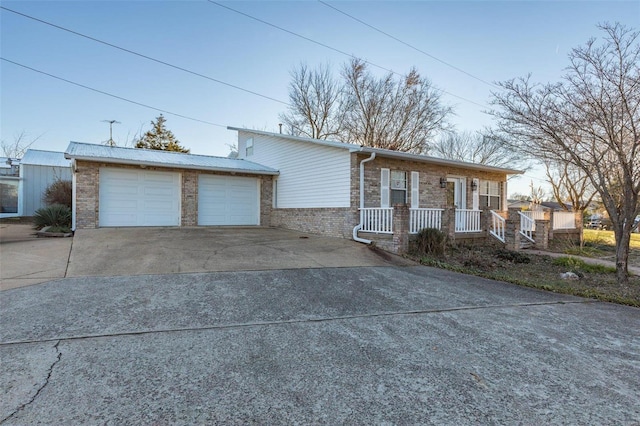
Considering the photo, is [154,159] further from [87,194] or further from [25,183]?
[25,183]

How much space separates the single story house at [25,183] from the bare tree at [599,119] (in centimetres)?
2076

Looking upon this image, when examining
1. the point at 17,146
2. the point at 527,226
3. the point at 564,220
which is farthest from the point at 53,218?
the point at 17,146

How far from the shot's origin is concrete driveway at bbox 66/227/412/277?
21.6 feet

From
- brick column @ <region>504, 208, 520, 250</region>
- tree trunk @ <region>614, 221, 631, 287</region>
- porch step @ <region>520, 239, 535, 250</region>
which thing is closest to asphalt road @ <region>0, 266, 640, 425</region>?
tree trunk @ <region>614, 221, 631, 287</region>

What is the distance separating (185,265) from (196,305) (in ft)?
7.93

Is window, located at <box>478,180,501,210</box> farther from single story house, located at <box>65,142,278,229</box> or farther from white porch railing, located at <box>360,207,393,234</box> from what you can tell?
single story house, located at <box>65,142,278,229</box>

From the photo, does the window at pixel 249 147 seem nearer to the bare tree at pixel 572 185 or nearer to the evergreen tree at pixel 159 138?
the evergreen tree at pixel 159 138

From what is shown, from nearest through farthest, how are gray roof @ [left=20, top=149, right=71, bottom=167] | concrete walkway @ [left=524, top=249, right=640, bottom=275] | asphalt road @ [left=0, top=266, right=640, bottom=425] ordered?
1. asphalt road @ [left=0, top=266, right=640, bottom=425]
2. concrete walkway @ [left=524, top=249, right=640, bottom=275]
3. gray roof @ [left=20, top=149, right=71, bottom=167]

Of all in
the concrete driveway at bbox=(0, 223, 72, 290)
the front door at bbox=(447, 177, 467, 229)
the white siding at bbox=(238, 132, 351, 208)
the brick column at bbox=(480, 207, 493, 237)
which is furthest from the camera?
the front door at bbox=(447, 177, 467, 229)

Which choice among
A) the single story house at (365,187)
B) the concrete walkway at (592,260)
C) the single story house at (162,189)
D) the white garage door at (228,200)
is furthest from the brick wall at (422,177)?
the white garage door at (228,200)

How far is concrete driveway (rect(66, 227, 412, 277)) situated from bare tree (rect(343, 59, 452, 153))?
53.2ft

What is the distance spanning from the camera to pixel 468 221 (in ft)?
38.1

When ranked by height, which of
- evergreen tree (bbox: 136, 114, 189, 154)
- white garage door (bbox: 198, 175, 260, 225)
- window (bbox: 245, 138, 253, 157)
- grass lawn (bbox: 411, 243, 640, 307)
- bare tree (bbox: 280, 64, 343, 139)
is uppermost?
bare tree (bbox: 280, 64, 343, 139)

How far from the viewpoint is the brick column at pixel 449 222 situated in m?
10.5
